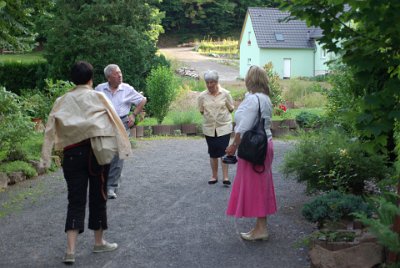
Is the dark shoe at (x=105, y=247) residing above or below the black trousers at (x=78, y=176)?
below

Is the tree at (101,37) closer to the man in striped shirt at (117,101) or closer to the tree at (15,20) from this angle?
the tree at (15,20)

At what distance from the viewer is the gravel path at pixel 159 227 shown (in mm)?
6031

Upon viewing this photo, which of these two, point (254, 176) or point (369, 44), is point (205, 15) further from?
point (369, 44)

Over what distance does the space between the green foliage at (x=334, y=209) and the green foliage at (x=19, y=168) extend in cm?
584

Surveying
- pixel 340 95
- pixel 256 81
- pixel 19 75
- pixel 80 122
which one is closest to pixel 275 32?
pixel 19 75

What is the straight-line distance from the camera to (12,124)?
10.6 meters

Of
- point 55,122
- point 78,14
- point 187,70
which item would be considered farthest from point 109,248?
point 187,70

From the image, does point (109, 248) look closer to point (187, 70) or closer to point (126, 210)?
point (126, 210)

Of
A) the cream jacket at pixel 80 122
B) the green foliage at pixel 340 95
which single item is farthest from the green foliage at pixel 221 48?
the cream jacket at pixel 80 122

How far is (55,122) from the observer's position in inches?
234

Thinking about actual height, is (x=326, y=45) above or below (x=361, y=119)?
above

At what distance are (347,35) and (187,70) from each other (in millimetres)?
40182

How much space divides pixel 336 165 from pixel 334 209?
1.44 metres

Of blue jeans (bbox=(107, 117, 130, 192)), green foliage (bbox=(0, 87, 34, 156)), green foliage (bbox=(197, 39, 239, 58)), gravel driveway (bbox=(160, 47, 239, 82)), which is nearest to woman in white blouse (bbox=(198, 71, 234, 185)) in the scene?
blue jeans (bbox=(107, 117, 130, 192))
